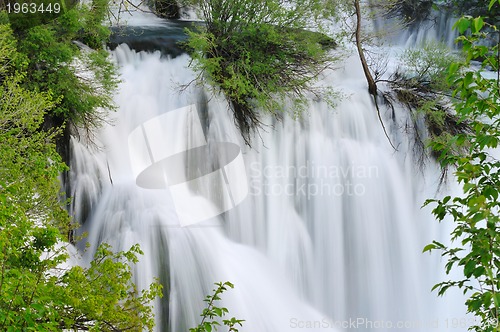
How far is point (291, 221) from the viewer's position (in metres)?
7.21

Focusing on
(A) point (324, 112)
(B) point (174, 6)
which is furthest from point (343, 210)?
(B) point (174, 6)

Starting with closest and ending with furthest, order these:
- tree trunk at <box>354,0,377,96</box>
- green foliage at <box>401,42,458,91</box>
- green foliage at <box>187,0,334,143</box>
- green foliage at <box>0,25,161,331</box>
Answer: green foliage at <box>0,25,161,331</box> < green foliage at <box>187,0,334,143</box> < tree trunk at <box>354,0,377,96</box> < green foliage at <box>401,42,458,91</box>

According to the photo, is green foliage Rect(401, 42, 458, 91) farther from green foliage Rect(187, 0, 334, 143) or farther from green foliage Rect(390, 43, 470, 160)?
green foliage Rect(187, 0, 334, 143)

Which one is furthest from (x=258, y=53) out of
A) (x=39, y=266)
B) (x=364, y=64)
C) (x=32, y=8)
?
(x=39, y=266)

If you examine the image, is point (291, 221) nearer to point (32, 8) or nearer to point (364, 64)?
point (364, 64)

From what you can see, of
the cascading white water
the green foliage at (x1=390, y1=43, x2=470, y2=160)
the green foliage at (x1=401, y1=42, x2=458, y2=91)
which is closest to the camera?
the cascading white water

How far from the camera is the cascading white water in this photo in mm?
6469

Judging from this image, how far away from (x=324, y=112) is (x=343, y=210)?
1.13 metres

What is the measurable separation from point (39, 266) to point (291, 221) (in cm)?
413

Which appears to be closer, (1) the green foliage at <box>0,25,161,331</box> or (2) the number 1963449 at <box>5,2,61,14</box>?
(1) the green foliage at <box>0,25,161,331</box>

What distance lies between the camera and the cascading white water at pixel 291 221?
6.47 meters

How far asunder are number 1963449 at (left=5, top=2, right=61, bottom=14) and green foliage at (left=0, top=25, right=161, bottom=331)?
61 centimetres

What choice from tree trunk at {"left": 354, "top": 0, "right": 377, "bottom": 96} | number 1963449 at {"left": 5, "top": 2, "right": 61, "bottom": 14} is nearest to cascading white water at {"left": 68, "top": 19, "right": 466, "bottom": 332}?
tree trunk at {"left": 354, "top": 0, "right": 377, "bottom": 96}

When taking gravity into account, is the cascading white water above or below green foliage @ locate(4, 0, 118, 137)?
below
